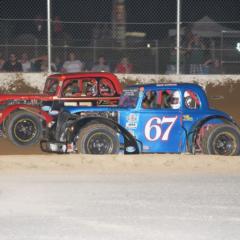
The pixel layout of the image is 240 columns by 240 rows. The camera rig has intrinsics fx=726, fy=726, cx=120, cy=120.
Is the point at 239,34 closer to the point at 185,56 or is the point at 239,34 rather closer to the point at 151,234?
the point at 185,56

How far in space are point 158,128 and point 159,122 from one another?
0.36 ft

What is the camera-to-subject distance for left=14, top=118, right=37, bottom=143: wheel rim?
15.0 meters

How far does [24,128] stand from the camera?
1506 cm

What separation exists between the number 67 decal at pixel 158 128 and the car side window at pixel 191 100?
46cm

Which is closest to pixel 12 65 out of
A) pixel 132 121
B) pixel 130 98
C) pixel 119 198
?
pixel 130 98

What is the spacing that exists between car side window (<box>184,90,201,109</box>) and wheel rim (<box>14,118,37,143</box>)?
3.60 metres

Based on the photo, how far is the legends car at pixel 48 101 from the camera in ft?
49.3

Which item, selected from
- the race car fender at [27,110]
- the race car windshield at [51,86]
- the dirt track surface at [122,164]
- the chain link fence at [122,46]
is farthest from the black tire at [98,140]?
the chain link fence at [122,46]

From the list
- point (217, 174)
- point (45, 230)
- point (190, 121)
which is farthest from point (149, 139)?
point (45, 230)

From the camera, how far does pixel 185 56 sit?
20828mm

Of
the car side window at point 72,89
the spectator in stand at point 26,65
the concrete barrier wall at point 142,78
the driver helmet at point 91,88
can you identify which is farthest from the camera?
the spectator in stand at point 26,65

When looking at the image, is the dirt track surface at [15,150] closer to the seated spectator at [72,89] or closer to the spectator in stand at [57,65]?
the seated spectator at [72,89]

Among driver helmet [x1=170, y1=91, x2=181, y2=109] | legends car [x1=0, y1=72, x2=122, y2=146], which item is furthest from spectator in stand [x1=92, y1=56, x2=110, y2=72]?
driver helmet [x1=170, y1=91, x2=181, y2=109]

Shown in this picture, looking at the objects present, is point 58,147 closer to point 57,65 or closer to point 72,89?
point 72,89
